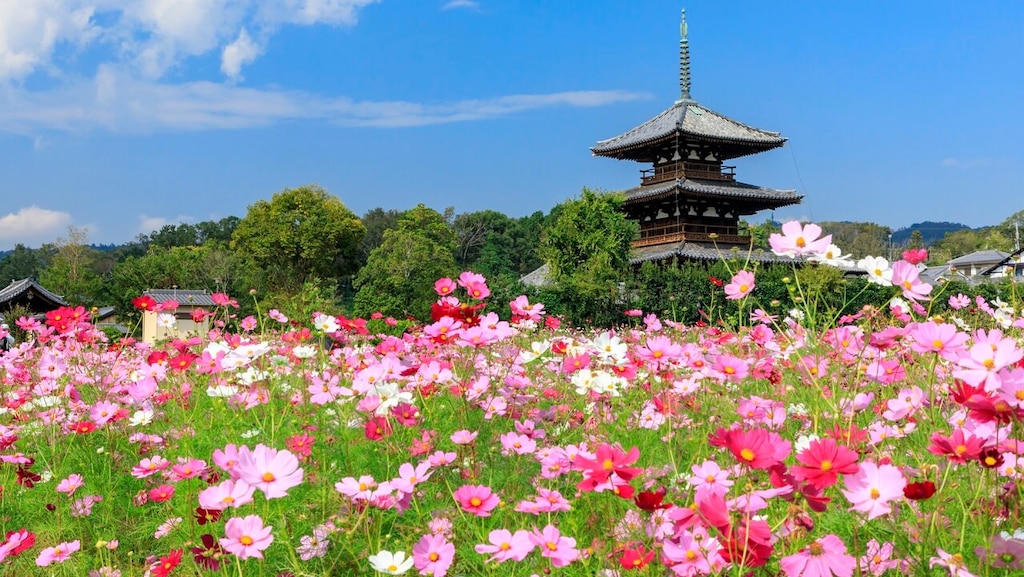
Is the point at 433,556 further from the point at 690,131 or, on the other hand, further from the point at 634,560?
the point at 690,131

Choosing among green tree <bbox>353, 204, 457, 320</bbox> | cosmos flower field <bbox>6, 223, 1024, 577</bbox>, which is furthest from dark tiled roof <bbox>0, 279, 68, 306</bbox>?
cosmos flower field <bbox>6, 223, 1024, 577</bbox>

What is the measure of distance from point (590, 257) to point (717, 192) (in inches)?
227

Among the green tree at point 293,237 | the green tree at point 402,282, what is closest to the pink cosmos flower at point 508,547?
the green tree at point 402,282

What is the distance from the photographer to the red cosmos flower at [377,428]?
7.38 ft

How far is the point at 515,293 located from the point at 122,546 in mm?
16635

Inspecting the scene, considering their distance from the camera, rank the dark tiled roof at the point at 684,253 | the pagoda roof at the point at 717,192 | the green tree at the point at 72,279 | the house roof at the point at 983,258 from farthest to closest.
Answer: the house roof at the point at 983,258 → the green tree at the point at 72,279 → the pagoda roof at the point at 717,192 → the dark tiled roof at the point at 684,253

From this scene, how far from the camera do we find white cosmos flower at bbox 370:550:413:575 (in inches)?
60.3

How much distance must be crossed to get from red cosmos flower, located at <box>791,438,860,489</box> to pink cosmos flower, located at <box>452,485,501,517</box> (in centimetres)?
66

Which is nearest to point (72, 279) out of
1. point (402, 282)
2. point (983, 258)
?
point (402, 282)

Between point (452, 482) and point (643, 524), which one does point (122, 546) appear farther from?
point (643, 524)

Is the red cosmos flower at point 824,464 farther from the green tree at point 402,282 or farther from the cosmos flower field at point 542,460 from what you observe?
the green tree at point 402,282

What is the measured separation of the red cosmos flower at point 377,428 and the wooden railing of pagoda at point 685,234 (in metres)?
21.7

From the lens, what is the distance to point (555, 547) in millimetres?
1596

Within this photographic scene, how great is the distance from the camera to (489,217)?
60.2 m
